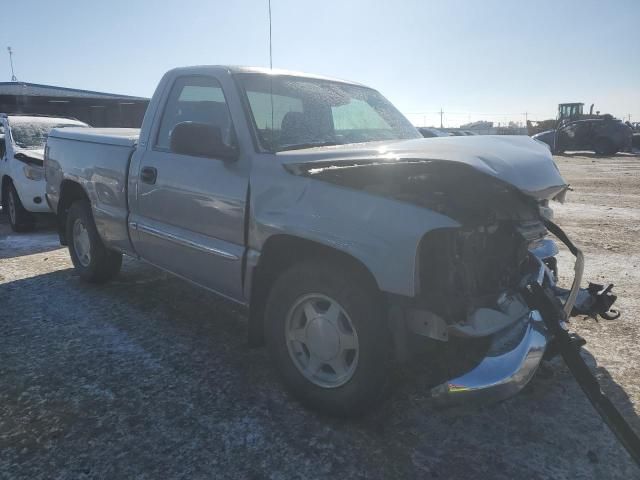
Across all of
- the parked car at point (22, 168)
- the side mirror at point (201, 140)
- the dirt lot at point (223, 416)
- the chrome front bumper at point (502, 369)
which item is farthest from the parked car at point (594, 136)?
the chrome front bumper at point (502, 369)

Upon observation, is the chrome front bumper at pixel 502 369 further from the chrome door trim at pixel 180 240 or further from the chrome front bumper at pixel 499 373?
the chrome door trim at pixel 180 240

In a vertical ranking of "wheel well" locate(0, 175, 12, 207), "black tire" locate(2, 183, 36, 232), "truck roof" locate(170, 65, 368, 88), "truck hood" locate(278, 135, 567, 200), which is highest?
"truck roof" locate(170, 65, 368, 88)

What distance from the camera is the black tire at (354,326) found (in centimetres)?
237

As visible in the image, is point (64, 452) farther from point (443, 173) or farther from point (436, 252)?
point (443, 173)

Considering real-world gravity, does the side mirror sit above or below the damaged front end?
above

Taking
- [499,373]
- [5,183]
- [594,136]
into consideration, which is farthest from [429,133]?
[594,136]

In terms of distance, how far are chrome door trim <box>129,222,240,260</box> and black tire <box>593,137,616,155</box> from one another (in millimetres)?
26633

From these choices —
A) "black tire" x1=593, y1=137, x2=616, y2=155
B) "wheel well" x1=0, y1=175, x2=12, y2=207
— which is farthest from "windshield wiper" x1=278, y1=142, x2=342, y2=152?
"black tire" x1=593, y1=137, x2=616, y2=155

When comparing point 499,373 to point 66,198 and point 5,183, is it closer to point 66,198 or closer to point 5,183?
point 66,198

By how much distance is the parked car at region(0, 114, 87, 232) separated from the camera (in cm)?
737

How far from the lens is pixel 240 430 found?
254 centimetres

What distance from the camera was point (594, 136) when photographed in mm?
25312

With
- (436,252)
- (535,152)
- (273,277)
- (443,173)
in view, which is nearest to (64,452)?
(273,277)

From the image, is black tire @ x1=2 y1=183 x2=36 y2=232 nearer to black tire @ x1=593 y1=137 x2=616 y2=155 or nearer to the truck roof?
the truck roof
